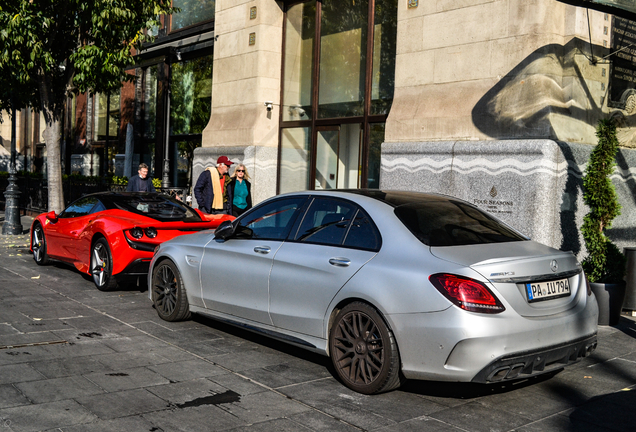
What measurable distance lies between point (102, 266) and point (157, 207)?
1145 millimetres

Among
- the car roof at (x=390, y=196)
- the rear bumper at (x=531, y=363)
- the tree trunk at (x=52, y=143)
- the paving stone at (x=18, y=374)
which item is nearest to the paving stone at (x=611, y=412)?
the rear bumper at (x=531, y=363)

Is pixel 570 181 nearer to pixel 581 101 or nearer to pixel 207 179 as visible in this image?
pixel 581 101

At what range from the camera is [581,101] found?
10.1 meters

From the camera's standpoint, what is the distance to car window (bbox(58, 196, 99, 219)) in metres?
9.73

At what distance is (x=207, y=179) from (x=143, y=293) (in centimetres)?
339

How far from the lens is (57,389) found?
4715mm

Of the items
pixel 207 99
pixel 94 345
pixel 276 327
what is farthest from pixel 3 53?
pixel 276 327

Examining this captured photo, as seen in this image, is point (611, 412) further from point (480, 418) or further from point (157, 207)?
point (157, 207)

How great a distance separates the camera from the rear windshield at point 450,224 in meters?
4.95

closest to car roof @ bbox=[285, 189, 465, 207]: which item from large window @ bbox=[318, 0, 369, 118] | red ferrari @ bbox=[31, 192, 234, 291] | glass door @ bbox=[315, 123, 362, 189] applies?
red ferrari @ bbox=[31, 192, 234, 291]

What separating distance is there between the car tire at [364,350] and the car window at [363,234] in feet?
1.57

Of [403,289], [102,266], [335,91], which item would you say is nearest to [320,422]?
→ [403,289]

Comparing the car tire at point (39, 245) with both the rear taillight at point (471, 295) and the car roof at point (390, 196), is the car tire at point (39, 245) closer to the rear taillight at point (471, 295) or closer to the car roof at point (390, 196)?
the car roof at point (390, 196)

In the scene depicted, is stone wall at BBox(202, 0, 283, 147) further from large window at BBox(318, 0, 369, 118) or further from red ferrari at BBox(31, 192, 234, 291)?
red ferrari at BBox(31, 192, 234, 291)
